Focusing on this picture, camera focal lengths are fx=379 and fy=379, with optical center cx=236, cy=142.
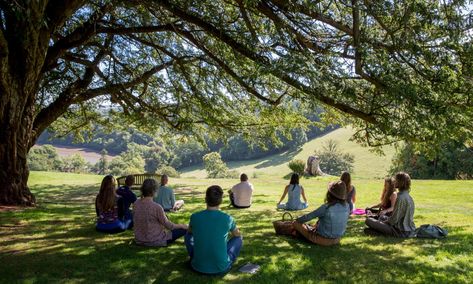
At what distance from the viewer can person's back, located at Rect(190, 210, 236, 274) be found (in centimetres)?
485

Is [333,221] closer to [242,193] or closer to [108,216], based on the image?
[108,216]

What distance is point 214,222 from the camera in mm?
4863

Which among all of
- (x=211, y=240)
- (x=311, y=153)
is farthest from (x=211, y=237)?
(x=311, y=153)

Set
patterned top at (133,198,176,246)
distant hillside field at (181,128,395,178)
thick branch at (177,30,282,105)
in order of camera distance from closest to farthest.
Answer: patterned top at (133,198,176,246), thick branch at (177,30,282,105), distant hillside field at (181,128,395,178)

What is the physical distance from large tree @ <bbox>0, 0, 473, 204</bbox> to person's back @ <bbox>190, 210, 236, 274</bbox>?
3.03 metres

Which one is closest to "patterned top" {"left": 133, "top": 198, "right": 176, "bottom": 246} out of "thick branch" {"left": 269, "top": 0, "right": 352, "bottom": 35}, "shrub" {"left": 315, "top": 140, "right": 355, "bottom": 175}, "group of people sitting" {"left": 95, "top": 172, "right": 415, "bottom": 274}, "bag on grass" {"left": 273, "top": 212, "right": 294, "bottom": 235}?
"group of people sitting" {"left": 95, "top": 172, "right": 415, "bottom": 274}

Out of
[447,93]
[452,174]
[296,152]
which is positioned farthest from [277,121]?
[296,152]

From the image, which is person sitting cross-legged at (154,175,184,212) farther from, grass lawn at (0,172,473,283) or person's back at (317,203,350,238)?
person's back at (317,203,350,238)

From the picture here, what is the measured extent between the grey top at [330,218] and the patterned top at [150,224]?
7.53 ft

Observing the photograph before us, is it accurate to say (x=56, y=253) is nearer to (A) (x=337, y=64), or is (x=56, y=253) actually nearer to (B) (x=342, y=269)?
(B) (x=342, y=269)

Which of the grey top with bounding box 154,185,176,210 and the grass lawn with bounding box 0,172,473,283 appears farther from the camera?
the grey top with bounding box 154,185,176,210

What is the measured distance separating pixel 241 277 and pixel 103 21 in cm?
935

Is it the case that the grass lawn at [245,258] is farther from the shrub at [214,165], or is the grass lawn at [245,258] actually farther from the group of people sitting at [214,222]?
the shrub at [214,165]

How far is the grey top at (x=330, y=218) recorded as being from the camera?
619 centimetres
